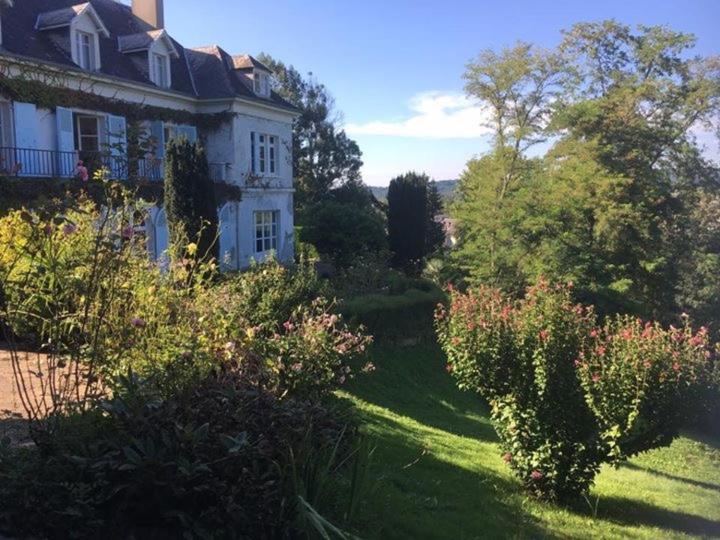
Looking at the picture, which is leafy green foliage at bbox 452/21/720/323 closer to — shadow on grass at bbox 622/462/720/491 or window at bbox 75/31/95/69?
shadow on grass at bbox 622/462/720/491

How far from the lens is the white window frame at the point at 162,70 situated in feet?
65.9

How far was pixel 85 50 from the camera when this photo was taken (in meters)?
17.6

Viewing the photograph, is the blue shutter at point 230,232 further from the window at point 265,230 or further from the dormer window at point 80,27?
the dormer window at point 80,27

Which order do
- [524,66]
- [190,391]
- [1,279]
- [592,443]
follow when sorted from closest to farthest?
[190,391] → [1,279] → [592,443] → [524,66]

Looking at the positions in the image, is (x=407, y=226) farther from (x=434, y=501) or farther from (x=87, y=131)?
(x=434, y=501)

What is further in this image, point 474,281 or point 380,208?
point 380,208

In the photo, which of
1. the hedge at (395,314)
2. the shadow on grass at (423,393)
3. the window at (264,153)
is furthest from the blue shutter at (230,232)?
the shadow on grass at (423,393)

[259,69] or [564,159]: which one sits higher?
[259,69]

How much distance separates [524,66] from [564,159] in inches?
187

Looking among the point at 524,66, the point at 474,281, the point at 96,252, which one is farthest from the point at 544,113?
the point at 96,252

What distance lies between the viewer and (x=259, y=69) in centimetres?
2353

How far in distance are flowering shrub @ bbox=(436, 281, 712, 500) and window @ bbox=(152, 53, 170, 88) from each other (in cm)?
1686

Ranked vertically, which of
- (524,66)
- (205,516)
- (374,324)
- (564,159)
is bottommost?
(374,324)

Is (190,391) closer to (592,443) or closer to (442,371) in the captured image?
(592,443)
